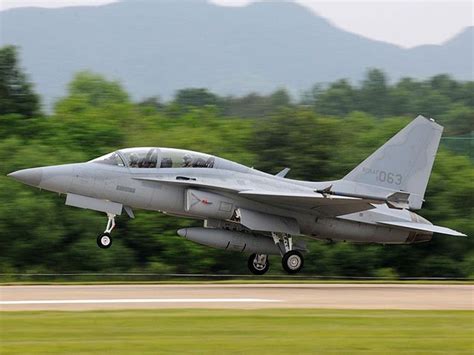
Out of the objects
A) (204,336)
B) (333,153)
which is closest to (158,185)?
(204,336)

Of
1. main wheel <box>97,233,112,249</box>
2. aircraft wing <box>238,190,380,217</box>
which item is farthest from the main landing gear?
main wheel <box>97,233,112,249</box>

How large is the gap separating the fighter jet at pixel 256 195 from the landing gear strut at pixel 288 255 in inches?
1.0

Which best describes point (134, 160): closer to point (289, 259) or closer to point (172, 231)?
point (289, 259)

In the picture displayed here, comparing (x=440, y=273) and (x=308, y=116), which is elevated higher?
(x=308, y=116)

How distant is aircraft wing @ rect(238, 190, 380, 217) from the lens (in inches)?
898

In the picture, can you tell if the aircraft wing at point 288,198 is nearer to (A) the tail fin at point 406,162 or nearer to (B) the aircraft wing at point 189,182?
(B) the aircraft wing at point 189,182

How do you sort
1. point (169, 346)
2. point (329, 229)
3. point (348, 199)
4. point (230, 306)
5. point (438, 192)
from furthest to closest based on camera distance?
1. point (438, 192)
2. point (329, 229)
3. point (348, 199)
4. point (230, 306)
5. point (169, 346)

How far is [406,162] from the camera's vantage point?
24.8 meters

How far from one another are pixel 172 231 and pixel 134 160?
9828 mm

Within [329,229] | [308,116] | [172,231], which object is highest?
[308,116]

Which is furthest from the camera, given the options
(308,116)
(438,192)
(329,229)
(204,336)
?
(308,116)

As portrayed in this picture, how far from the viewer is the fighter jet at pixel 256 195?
74.3ft

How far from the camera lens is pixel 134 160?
23.0m

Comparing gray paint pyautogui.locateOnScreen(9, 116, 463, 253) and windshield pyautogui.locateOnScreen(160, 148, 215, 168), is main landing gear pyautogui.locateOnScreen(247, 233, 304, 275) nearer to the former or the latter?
gray paint pyautogui.locateOnScreen(9, 116, 463, 253)
